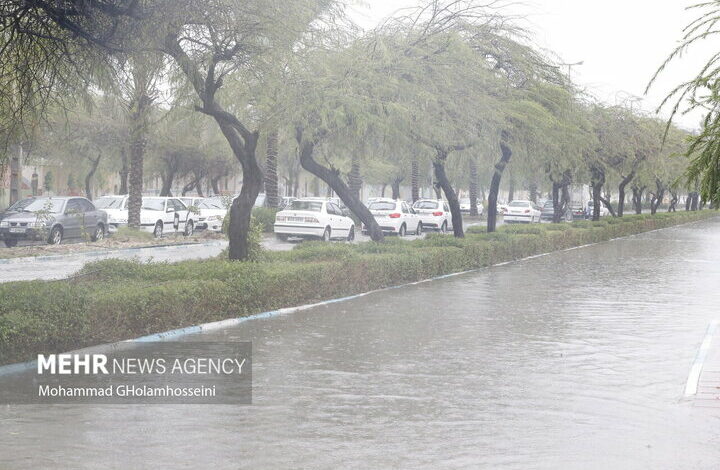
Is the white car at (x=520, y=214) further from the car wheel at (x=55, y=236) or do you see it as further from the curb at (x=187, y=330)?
the curb at (x=187, y=330)

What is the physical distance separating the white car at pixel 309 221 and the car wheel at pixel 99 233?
20.1 feet

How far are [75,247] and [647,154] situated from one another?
2792 cm

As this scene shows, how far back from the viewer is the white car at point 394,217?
41.5 m

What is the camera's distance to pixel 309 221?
112 feet

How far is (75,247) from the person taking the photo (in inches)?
1066

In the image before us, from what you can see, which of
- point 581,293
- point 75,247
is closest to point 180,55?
point 581,293

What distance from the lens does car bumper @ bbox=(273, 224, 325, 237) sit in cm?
3412

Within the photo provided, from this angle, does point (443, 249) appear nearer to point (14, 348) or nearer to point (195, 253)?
point (195, 253)

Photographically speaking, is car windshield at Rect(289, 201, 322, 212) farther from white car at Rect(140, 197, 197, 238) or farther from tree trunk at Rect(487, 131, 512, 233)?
tree trunk at Rect(487, 131, 512, 233)

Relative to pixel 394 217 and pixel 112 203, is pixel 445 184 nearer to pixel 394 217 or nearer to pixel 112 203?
pixel 394 217

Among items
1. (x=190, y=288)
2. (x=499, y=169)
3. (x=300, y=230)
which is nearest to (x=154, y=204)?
(x=300, y=230)

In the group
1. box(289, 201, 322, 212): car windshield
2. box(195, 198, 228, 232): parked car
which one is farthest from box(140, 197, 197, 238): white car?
box(289, 201, 322, 212): car windshield

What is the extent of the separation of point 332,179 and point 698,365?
1307cm

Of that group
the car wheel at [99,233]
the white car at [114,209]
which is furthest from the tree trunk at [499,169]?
the white car at [114,209]
